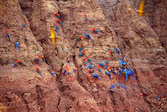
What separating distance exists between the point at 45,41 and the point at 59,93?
267 centimetres

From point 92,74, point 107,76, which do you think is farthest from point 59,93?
point 107,76

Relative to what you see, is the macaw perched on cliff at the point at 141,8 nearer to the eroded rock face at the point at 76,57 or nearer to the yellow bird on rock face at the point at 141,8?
the yellow bird on rock face at the point at 141,8

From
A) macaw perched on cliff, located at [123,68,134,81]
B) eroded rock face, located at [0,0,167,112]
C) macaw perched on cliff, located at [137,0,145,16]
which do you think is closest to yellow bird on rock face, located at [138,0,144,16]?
macaw perched on cliff, located at [137,0,145,16]

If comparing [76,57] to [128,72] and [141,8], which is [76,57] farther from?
[141,8]

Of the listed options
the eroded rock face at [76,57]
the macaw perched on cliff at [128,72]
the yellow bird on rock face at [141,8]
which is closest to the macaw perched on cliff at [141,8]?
the yellow bird on rock face at [141,8]

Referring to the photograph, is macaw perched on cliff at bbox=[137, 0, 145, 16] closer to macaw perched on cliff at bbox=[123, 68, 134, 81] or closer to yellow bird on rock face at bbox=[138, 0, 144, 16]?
yellow bird on rock face at bbox=[138, 0, 144, 16]

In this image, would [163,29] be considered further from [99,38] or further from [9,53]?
[9,53]

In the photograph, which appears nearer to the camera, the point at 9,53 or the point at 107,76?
the point at 9,53

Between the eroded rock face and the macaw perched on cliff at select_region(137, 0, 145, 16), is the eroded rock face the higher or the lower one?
the lower one

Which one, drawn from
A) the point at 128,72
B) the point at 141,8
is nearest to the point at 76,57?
the point at 128,72

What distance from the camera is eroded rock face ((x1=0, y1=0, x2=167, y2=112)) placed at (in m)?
7.48

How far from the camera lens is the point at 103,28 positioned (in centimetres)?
1042

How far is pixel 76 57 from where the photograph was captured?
9555 mm

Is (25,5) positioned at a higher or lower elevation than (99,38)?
higher
